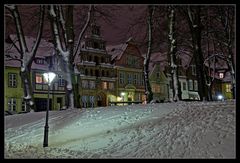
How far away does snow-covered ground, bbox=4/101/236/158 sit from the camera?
15.0m

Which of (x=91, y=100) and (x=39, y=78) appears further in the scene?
(x=91, y=100)

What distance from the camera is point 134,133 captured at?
17.8m

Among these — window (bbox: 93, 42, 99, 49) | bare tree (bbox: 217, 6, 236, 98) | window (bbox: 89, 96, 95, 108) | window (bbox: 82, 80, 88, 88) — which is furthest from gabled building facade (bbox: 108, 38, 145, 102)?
bare tree (bbox: 217, 6, 236, 98)

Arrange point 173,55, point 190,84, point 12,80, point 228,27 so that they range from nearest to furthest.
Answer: point 173,55
point 228,27
point 12,80
point 190,84

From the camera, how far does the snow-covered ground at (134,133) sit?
14953 millimetres

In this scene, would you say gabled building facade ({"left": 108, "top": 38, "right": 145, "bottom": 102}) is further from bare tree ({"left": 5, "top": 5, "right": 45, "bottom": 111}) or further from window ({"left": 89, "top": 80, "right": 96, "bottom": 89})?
bare tree ({"left": 5, "top": 5, "right": 45, "bottom": 111})

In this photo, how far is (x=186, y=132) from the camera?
16.4m

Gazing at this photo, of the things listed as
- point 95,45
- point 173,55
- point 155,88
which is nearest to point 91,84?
point 95,45

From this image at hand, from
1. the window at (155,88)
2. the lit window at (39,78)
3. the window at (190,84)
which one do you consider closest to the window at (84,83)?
the lit window at (39,78)

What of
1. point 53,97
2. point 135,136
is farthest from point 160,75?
point 135,136

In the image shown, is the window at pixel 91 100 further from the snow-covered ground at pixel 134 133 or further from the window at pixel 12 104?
the snow-covered ground at pixel 134 133

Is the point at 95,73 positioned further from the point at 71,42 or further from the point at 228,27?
the point at 71,42

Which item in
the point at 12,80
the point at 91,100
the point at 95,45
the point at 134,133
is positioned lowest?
the point at 134,133

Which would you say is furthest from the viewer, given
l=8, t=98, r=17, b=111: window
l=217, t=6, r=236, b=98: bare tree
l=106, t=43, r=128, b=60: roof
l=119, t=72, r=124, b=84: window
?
l=119, t=72, r=124, b=84: window
